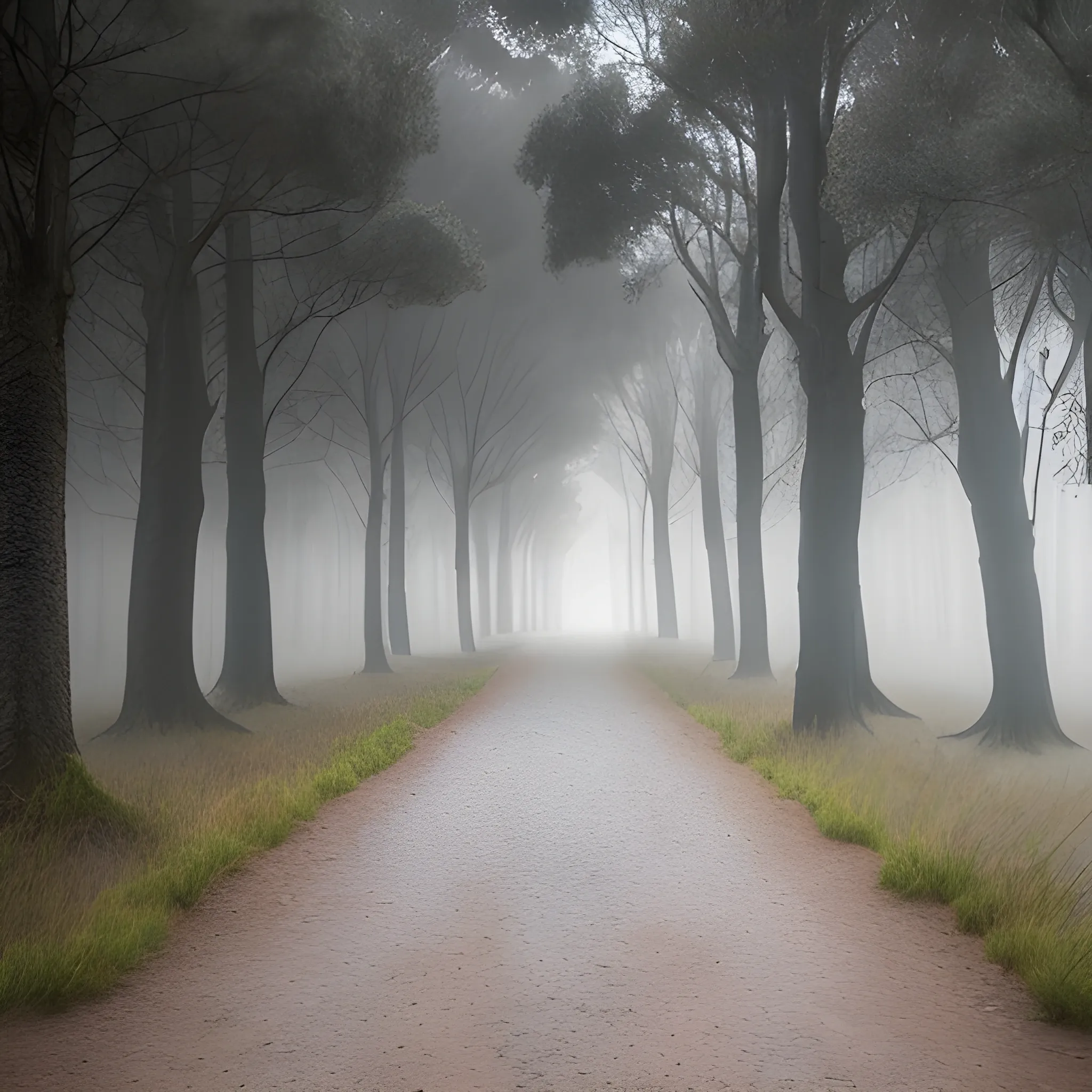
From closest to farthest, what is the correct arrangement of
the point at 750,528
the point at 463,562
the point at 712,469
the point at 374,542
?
1. the point at 750,528
2. the point at 374,542
3. the point at 712,469
4. the point at 463,562

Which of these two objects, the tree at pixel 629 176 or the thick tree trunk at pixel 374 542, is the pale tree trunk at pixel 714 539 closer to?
the tree at pixel 629 176

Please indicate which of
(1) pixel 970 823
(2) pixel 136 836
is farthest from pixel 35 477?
(1) pixel 970 823

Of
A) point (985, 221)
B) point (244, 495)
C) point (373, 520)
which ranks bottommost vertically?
point (244, 495)

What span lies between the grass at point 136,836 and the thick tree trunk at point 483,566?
26828mm

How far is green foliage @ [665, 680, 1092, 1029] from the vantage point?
3.65m

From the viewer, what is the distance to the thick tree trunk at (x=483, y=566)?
122 feet

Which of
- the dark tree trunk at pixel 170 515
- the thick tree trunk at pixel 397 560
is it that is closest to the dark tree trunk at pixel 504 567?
the thick tree trunk at pixel 397 560

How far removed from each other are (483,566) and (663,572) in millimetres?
9671

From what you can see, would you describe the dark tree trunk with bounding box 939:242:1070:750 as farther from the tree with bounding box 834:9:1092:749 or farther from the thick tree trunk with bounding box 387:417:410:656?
the thick tree trunk with bounding box 387:417:410:656

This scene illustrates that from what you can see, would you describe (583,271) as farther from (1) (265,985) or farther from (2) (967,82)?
(1) (265,985)

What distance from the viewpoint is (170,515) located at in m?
11.3

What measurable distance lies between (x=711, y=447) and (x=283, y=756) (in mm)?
18042

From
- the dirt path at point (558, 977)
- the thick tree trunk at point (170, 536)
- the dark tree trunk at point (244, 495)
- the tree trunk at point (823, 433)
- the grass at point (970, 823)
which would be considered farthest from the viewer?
the dark tree trunk at point (244, 495)

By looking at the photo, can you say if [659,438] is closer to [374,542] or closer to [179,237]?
[374,542]
